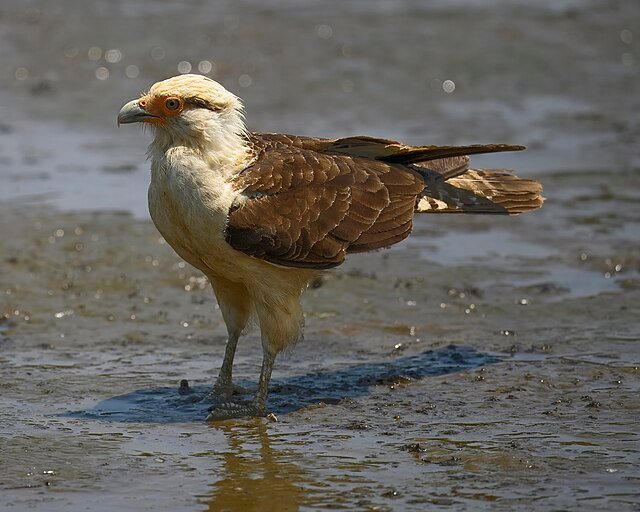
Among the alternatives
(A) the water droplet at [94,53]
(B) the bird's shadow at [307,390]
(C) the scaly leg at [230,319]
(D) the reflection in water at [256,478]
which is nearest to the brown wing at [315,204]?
(C) the scaly leg at [230,319]

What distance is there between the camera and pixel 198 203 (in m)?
6.40

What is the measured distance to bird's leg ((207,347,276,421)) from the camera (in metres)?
6.61

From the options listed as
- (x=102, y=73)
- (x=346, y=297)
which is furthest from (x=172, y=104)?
(x=102, y=73)

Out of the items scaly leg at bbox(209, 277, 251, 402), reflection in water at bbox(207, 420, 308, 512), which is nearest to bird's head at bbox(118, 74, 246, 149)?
scaly leg at bbox(209, 277, 251, 402)

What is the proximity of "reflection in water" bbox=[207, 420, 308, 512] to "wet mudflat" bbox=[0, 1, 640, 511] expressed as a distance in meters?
0.02

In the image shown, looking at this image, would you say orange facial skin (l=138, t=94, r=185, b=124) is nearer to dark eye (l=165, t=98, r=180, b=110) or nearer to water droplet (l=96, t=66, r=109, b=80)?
dark eye (l=165, t=98, r=180, b=110)

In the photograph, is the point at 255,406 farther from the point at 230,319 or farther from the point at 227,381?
the point at 230,319

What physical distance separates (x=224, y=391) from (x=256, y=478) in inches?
49.9

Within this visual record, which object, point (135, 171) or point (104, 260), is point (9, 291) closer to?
point (104, 260)

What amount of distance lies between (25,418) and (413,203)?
2.42 m

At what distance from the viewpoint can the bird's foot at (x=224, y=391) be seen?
6931 millimetres

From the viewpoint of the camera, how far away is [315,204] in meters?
6.86

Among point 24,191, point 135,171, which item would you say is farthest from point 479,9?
point 24,191

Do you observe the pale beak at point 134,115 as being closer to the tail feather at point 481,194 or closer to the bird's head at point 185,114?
the bird's head at point 185,114
